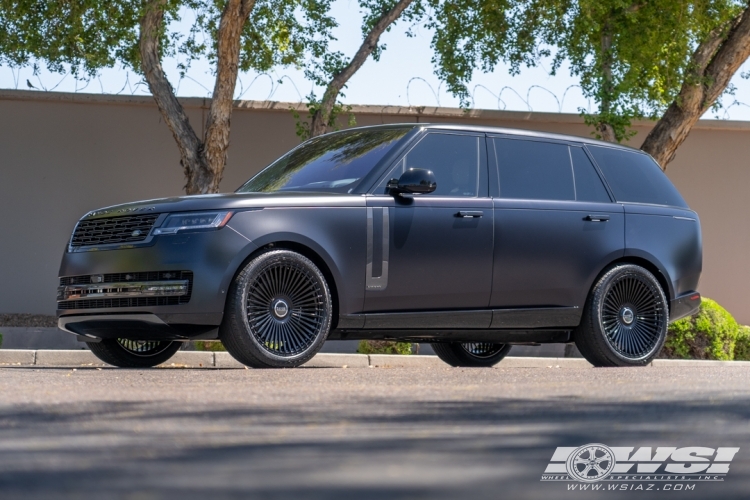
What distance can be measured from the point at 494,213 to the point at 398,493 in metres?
5.43

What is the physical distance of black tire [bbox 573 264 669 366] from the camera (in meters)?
8.54

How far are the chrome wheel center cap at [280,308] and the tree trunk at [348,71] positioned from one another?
23.5 ft

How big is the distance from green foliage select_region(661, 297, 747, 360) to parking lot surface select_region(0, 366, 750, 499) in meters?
6.32

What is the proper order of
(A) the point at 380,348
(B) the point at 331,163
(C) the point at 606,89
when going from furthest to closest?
(C) the point at 606,89, (A) the point at 380,348, (B) the point at 331,163

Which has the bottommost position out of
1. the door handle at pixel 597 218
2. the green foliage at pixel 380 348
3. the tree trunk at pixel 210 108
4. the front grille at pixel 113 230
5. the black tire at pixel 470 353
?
the green foliage at pixel 380 348

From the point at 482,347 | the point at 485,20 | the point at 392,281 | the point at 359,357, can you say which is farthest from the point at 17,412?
the point at 485,20

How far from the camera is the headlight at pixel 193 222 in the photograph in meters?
7.08

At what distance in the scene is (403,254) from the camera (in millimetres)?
7711

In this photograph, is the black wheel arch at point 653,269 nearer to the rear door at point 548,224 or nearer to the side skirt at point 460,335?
the rear door at point 548,224

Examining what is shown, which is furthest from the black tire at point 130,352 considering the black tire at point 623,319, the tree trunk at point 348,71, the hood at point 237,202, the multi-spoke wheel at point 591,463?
the tree trunk at point 348,71

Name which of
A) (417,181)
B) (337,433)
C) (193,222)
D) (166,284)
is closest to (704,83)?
(417,181)

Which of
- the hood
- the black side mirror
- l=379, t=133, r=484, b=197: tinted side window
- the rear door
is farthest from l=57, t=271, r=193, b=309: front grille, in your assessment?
the rear door

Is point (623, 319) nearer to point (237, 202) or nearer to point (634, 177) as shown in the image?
point (634, 177)

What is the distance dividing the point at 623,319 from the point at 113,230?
398 cm
